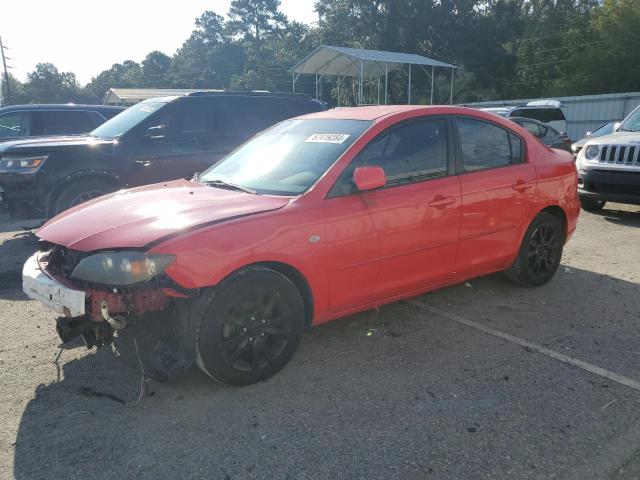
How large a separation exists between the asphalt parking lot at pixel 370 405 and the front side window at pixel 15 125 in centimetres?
675

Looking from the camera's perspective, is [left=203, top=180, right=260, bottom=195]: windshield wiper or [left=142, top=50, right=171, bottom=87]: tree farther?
[left=142, top=50, right=171, bottom=87]: tree

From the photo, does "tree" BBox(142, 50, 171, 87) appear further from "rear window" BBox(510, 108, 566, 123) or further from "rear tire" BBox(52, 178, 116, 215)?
"rear tire" BBox(52, 178, 116, 215)

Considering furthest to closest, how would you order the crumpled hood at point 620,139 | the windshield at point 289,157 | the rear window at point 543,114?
the rear window at point 543,114 → the crumpled hood at point 620,139 → the windshield at point 289,157

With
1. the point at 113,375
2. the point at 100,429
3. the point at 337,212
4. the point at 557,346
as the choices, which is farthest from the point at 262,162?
the point at 557,346

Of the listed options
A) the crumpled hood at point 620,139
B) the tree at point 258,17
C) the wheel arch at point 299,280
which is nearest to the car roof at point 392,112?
the wheel arch at point 299,280

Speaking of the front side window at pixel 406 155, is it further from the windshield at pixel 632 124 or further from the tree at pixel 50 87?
the tree at pixel 50 87

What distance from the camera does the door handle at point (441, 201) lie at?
13.0ft

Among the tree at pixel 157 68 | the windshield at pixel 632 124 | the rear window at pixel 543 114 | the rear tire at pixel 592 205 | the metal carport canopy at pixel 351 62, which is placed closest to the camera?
the windshield at pixel 632 124

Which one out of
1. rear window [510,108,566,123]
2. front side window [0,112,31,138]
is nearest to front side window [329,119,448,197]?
front side window [0,112,31,138]

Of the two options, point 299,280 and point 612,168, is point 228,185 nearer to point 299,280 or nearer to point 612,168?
point 299,280

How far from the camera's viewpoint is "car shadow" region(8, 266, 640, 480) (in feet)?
8.52

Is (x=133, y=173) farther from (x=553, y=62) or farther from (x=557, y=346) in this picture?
(x=553, y=62)

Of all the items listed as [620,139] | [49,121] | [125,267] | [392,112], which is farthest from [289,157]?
[49,121]

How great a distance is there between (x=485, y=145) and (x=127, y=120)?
512cm
